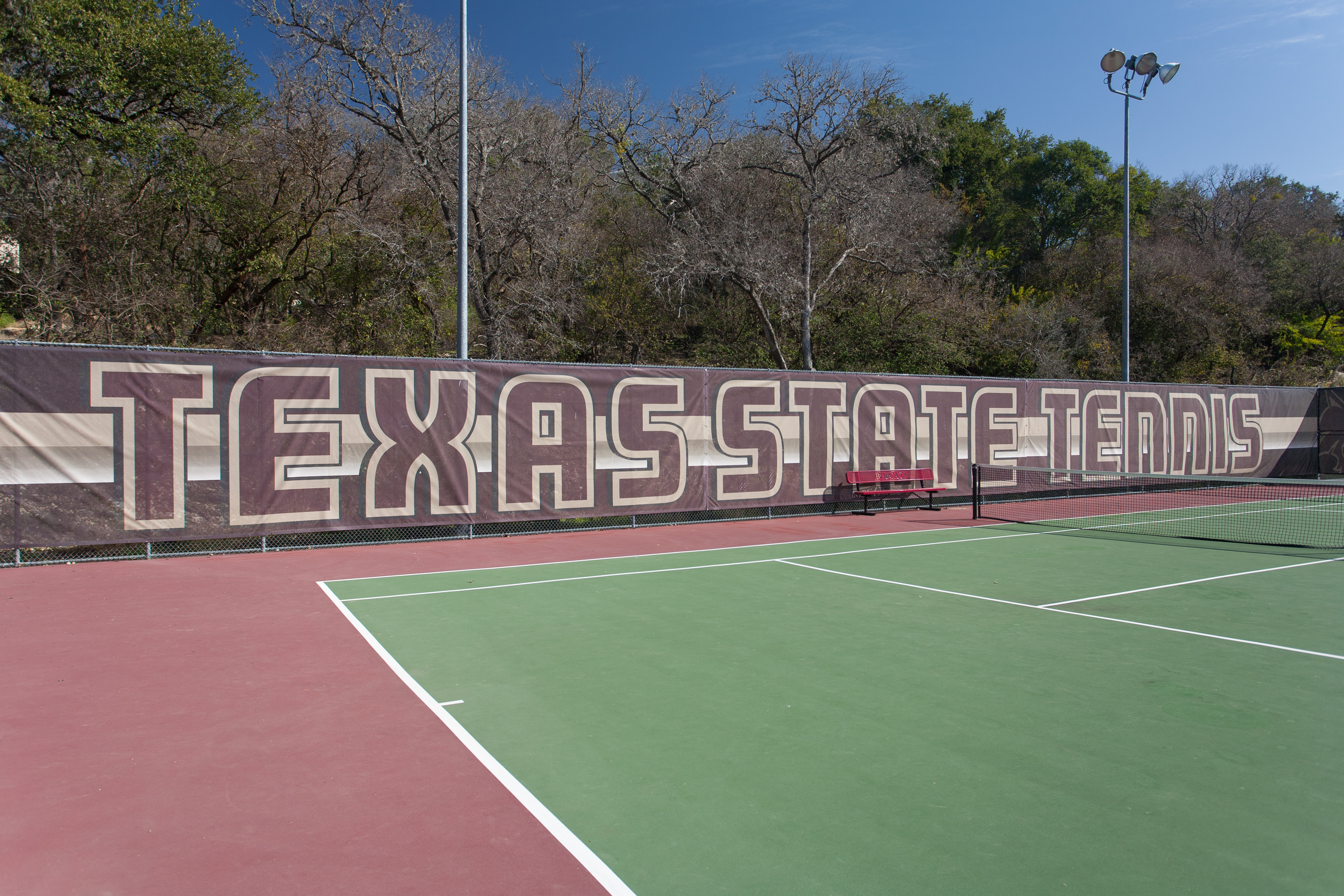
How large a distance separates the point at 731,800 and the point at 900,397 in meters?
14.1

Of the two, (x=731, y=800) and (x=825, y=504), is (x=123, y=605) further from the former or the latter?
(x=825, y=504)

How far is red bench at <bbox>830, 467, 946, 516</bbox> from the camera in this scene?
16.5 metres

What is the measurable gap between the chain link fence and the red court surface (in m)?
2.40

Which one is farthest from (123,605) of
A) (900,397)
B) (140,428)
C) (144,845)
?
(900,397)

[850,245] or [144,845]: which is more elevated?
[850,245]

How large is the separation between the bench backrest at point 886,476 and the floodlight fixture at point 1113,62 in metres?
11.0

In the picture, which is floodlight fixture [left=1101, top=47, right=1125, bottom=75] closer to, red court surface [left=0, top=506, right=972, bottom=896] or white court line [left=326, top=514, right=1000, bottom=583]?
white court line [left=326, top=514, right=1000, bottom=583]

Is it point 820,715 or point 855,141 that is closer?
point 820,715

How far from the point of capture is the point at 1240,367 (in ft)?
107

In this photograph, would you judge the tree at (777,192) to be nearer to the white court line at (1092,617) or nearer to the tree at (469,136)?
the tree at (469,136)

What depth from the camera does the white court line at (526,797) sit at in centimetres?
335

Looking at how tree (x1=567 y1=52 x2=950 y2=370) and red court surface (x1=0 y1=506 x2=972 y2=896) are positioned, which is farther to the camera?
tree (x1=567 y1=52 x2=950 y2=370)

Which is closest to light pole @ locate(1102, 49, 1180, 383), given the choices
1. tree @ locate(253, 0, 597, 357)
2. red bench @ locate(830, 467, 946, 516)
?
red bench @ locate(830, 467, 946, 516)

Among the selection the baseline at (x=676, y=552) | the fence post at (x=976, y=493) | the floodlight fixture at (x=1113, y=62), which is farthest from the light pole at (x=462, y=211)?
the floodlight fixture at (x=1113, y=62)
